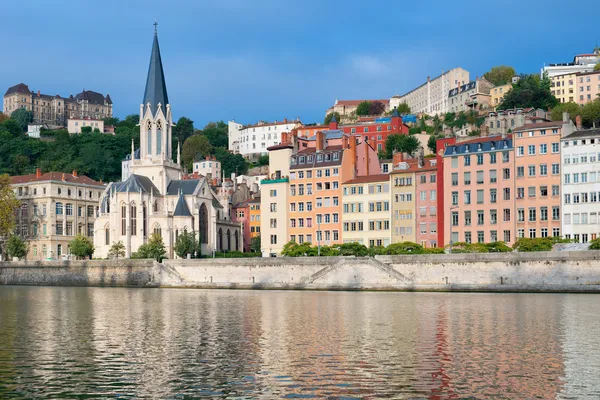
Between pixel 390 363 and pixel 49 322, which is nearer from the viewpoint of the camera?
pixel 390 363

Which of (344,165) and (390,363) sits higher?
(344,165)

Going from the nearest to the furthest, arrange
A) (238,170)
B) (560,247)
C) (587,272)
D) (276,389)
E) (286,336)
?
(276,389)
(286,336)
(587,272)
(560,247)
(238,170)

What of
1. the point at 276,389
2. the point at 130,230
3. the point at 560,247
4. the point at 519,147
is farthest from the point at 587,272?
the point at 130,230

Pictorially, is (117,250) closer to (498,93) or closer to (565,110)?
(565,110)

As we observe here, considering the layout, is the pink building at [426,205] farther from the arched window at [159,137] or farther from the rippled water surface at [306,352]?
the arched window at [159,137]

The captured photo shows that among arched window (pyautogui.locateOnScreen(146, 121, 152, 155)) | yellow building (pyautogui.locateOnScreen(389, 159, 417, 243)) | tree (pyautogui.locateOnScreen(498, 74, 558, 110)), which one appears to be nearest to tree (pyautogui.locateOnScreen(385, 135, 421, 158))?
tree (pyautogui.locateOnScreen(498, 74, 558, 110))

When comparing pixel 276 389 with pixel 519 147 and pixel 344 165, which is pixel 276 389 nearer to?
pixel 519 147

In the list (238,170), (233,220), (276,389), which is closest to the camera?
(276,389)

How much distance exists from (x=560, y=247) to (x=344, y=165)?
2981 cm

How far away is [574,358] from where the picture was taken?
2844cm

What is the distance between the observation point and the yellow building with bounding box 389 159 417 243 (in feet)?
292

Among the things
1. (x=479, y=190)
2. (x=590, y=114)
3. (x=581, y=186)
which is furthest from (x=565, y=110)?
(x=581, y=186)

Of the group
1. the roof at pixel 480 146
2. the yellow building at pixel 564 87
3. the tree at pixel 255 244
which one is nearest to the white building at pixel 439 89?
the yellow building at pixel 564 87

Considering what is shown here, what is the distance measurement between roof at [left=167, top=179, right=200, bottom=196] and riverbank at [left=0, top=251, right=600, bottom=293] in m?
19.7
